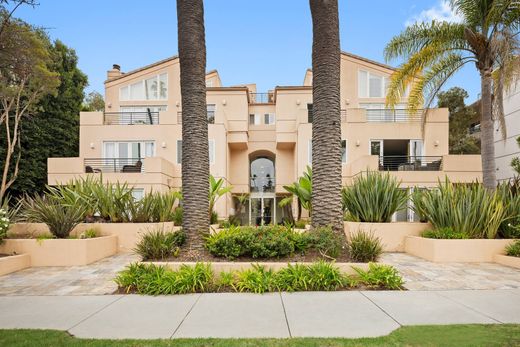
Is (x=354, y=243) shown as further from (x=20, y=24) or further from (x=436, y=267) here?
(x=20, y=24)

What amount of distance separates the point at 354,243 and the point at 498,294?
2.86 m

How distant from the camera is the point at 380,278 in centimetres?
684

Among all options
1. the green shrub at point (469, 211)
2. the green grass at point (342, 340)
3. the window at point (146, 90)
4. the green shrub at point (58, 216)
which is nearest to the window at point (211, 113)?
the window at point (146, 90)

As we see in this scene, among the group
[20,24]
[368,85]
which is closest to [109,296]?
[20,24]

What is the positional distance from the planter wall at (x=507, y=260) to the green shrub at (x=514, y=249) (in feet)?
0.64

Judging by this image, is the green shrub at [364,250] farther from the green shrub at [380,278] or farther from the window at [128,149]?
the window at [128,149]

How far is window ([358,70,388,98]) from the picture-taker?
23359 mm

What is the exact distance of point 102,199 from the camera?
1216 centimetres

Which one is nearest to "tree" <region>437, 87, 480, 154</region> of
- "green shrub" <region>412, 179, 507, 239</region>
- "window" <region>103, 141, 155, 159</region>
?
"green shrub" <region>412, 179, 507, 239</region>

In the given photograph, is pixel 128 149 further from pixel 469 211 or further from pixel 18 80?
pixel 469 211

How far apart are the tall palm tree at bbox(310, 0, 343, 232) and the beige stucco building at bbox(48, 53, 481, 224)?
943 cm

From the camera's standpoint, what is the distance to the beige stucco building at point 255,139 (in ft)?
59.2

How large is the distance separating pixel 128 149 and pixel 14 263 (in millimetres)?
12122

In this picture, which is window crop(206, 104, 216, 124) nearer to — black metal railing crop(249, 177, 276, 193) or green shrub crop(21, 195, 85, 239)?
black metal railing crop(249, 177, 276, 193)
